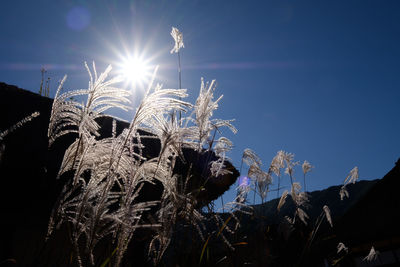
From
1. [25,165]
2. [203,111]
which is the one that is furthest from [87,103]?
[25,165]

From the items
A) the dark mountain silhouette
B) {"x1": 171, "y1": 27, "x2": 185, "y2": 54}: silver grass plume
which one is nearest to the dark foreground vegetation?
the dark mountain silhouette

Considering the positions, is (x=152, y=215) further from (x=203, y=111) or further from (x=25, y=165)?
(x=25, y=165)

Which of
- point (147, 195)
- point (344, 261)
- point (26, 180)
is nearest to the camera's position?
point (26, 180)

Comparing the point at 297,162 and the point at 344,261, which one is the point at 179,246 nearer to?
the point at 297,162

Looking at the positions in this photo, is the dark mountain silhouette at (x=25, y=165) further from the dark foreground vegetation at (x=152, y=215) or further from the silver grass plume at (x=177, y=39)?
the silver grass plume at (x=177, y=39)

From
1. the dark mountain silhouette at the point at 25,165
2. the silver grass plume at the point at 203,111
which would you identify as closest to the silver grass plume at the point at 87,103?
the silver grass plume at the point at 203,111

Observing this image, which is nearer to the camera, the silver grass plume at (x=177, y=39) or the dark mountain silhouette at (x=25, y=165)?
the silver grass plume at (x=177, y=39)

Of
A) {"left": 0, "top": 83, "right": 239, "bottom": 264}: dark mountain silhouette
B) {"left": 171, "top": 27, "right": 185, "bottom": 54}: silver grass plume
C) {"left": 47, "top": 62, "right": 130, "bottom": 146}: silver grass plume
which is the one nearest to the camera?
{"left": 47, "top": 62, "right": 130, "bottom": 146}: silver grass plume

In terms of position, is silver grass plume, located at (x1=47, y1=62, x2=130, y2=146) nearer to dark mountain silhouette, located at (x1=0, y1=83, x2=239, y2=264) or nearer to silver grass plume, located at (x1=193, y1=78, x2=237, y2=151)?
silver grass plume, located at (x1=193, y1=78, x2=237, y2=151)

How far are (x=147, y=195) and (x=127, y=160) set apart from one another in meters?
2.62

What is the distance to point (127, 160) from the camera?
56.7 inches

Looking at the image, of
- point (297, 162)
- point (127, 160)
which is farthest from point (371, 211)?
point (127, 160)

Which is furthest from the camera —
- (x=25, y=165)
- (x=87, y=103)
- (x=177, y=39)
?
(x=25, y=165)

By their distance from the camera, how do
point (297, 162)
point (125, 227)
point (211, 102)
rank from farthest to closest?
point (297, 162) < point (211, 102) < point (125, 227)
